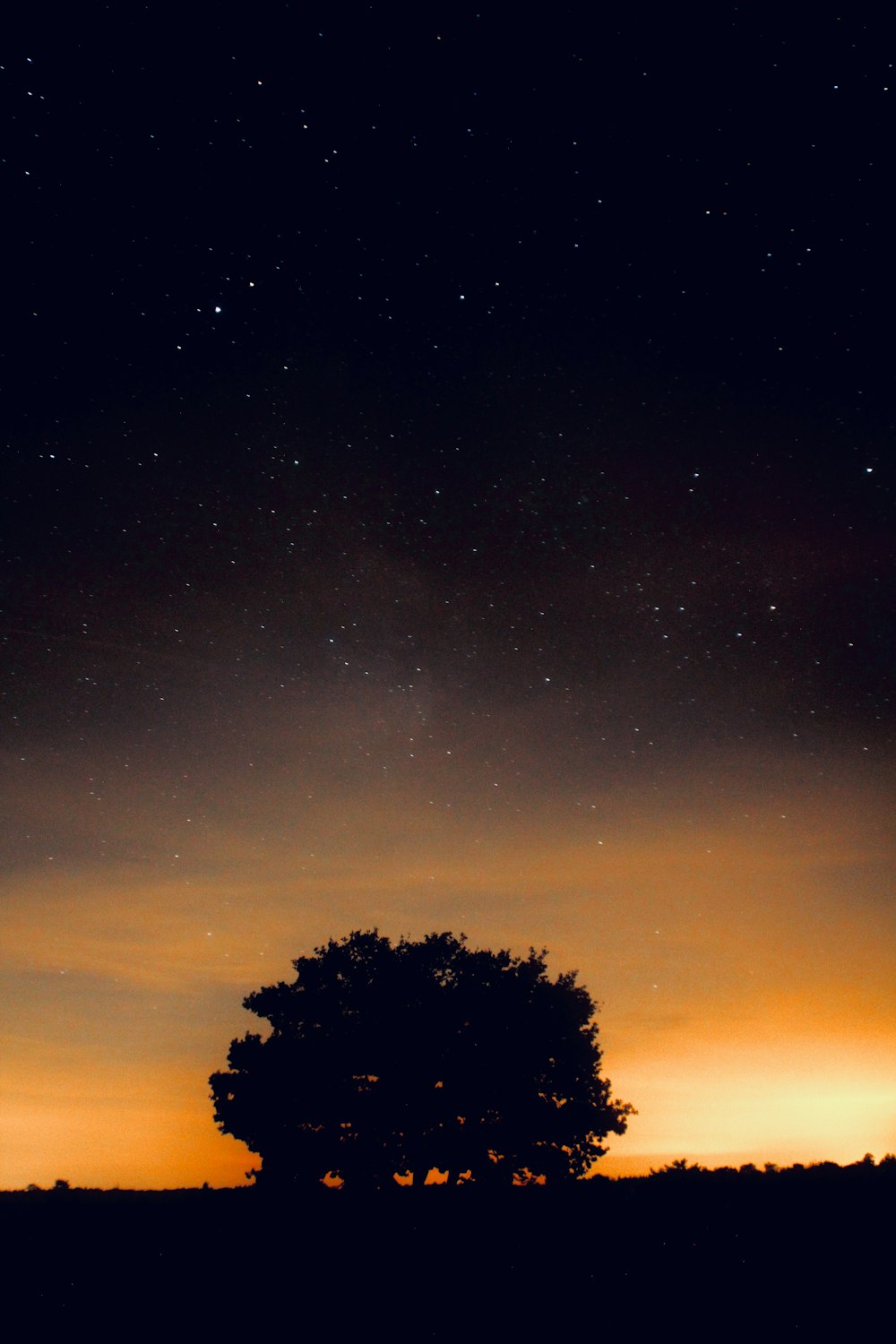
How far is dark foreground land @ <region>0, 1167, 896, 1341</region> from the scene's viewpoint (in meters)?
5.21

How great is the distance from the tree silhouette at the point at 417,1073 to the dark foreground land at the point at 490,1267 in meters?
12.0

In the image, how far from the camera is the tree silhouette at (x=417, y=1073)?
21312 mm

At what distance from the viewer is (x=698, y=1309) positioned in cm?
517

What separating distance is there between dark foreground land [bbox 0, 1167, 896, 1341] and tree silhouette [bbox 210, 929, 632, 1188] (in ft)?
39.4

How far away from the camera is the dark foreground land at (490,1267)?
521 centimetres

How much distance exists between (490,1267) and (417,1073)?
52.5ft

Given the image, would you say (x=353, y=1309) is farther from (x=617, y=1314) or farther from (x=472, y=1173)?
(x=472, y=1173)

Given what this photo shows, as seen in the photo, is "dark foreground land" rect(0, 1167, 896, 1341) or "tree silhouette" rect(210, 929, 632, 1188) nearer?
"dark foreground land" rect(0, 1167, 896, 1341)

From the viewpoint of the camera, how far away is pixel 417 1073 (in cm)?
2177

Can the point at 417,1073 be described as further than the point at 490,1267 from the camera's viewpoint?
Yes

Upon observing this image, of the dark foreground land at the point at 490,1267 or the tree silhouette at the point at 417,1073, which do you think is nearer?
the dark foreground land at the point at 490,1267

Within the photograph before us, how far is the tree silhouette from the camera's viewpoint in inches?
839

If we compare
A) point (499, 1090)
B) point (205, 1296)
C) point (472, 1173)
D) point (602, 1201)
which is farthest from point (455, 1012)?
point (205, 1296)

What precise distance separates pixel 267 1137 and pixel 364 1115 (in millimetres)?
2535
